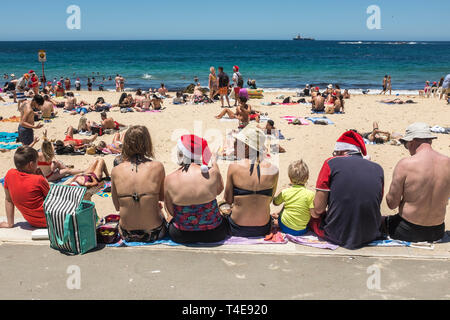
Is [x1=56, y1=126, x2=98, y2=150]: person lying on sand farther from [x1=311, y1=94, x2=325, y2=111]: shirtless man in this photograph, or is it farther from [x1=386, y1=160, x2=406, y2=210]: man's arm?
[x1=311, y1=94, x2=325, y2=111]: shirtless man

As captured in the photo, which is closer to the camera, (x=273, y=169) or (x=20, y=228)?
(x=273, y=169)

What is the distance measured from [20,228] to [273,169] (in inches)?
109

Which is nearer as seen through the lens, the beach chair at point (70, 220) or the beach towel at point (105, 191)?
the beach chair at point (70, 220)

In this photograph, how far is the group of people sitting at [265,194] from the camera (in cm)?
349

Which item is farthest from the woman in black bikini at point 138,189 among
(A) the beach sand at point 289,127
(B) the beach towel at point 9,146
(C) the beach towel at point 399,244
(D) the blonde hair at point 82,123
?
(D) the blonde hair at point 82,123

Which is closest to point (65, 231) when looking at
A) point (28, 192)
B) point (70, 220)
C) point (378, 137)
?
point (70, 220)

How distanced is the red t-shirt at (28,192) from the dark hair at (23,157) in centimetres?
11

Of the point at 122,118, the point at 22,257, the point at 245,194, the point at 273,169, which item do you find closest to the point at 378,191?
the point at 273,169

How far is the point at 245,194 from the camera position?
3.70m

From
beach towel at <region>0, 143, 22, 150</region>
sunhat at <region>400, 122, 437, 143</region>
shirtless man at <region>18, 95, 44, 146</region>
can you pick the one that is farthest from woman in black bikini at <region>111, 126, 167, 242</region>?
beach towel at <region>0, 143, 22, 150</region>

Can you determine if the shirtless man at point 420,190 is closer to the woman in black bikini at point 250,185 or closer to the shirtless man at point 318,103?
the woman in black bikini at point 250,185

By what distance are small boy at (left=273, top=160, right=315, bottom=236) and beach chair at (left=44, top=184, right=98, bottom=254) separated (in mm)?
1861

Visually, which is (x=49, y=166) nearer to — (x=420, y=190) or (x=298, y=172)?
(x=298, y=172)
